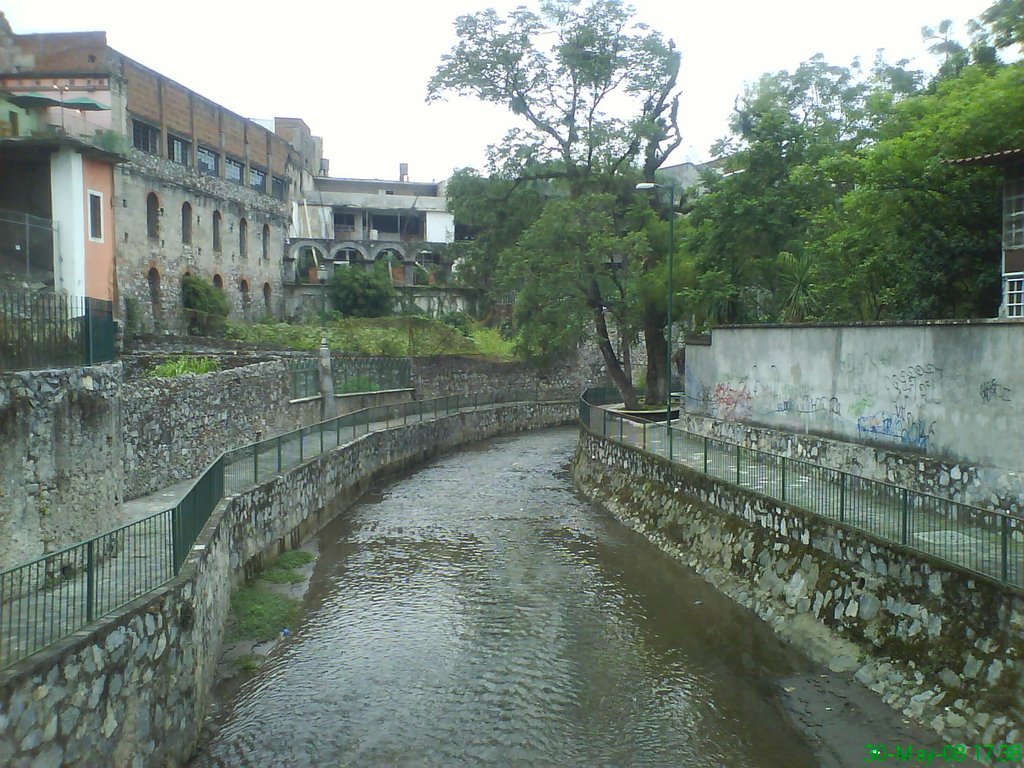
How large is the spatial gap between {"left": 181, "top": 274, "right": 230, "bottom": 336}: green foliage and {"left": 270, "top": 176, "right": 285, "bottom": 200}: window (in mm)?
10858

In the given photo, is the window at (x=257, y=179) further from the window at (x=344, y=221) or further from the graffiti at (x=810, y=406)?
the graffiti at (x=810, y=406)

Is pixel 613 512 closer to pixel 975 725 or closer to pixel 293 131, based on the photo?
pixel 975 725

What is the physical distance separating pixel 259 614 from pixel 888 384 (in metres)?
12.6

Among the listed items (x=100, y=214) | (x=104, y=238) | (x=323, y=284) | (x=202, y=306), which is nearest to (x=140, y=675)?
(x=100, y=214)

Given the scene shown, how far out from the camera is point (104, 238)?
2970 centimetres

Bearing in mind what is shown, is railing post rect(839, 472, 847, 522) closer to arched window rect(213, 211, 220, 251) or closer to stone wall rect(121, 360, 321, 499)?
stone wall rect(121, 360, 321, 499)

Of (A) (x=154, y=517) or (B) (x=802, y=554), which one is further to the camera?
(B) (x=802, y=554)

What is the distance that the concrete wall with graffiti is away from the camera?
1414 cm

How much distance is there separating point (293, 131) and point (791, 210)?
47.3 metres

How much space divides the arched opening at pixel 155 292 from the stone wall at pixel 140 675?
77.3ft

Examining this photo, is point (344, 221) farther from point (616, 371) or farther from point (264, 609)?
point (264, 609)

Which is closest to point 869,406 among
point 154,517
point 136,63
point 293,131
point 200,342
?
point 154,517

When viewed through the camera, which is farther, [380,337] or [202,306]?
[380,337]

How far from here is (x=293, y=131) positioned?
6488 cm
